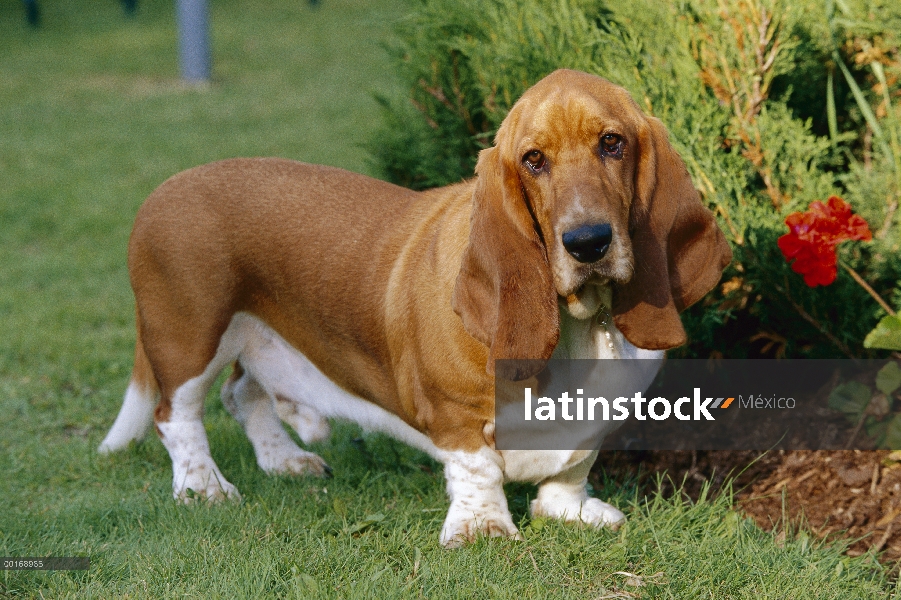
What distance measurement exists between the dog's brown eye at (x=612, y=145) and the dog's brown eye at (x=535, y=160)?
0.61ft

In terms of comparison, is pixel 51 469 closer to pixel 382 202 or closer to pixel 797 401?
pixel 382 202

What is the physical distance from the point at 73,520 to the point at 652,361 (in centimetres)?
223

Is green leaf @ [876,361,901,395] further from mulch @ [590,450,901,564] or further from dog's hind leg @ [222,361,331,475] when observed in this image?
dog's hind leg @ [222,361,331,475]

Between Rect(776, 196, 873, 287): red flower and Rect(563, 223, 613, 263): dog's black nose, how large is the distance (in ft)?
4.22

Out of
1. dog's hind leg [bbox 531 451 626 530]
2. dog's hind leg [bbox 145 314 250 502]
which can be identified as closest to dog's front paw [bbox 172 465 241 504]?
dog's hind leg [bbox 145 314 250 502]

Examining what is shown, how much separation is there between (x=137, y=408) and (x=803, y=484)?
9.28 ft

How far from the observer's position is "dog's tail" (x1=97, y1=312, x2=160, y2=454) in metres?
4.36

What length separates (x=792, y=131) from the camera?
14.0ft

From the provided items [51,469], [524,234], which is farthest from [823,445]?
[51,469]

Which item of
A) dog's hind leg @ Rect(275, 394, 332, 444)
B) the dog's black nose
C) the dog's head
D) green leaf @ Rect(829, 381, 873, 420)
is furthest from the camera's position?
dog's hind leg @ Rect(275, 394, 332, 444)

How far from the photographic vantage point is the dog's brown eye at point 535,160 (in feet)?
9.95

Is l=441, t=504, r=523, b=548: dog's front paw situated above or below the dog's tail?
above

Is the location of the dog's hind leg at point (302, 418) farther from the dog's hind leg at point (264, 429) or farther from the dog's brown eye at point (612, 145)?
the dog's brown eye at point (612, 145)

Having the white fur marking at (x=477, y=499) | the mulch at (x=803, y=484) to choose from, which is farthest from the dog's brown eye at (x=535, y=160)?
the mulch at (x=803, y=484)
